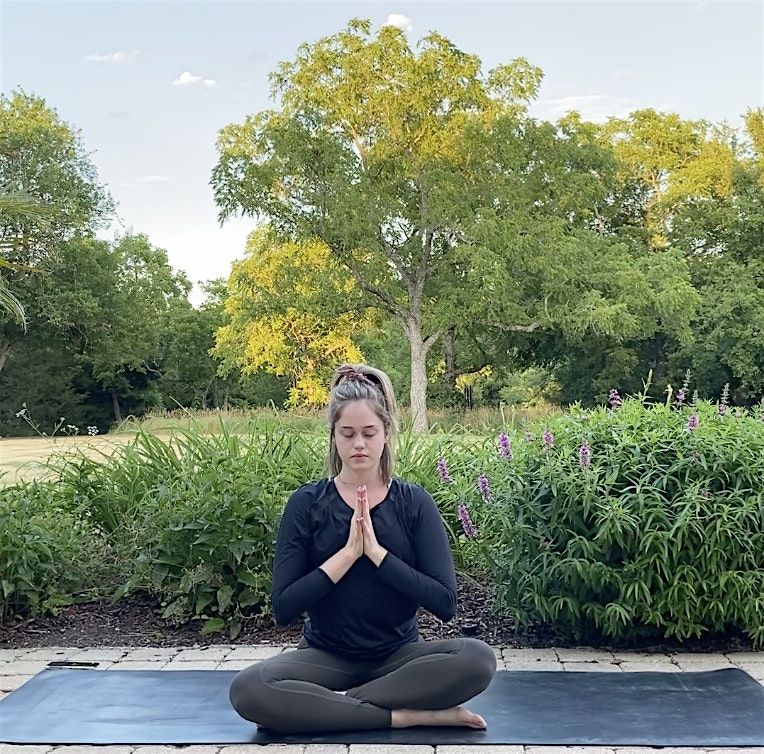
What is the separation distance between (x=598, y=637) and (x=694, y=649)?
14.2 inches

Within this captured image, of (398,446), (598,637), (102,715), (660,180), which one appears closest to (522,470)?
(598,637)

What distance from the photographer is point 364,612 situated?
2656mm

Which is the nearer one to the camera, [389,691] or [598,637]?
[389,691]

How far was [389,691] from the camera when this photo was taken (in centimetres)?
264

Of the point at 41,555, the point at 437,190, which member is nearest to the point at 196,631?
the point at 41,555

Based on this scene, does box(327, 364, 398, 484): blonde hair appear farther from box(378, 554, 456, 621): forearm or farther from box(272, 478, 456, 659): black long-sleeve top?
box(378, 554, 456, 621): forearm

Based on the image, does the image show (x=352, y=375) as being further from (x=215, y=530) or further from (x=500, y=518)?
(x=215, y=530)

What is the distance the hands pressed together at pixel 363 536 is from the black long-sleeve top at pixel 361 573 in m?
0.04

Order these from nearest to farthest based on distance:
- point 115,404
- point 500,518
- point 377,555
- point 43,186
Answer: point 377,555 → point 500,518 → point 43,186 → point 115,404

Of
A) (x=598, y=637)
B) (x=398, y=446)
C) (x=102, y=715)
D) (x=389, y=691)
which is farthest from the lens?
(x=398, y=446)

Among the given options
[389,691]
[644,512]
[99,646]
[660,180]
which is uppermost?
[660,180]

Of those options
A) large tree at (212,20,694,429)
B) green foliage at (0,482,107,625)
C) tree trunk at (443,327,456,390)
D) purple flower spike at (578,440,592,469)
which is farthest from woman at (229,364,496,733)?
tree trunk at (443,327,456,390)

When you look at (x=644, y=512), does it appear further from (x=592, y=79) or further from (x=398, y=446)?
(x=592, y=79)

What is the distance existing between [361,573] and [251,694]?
466mm
